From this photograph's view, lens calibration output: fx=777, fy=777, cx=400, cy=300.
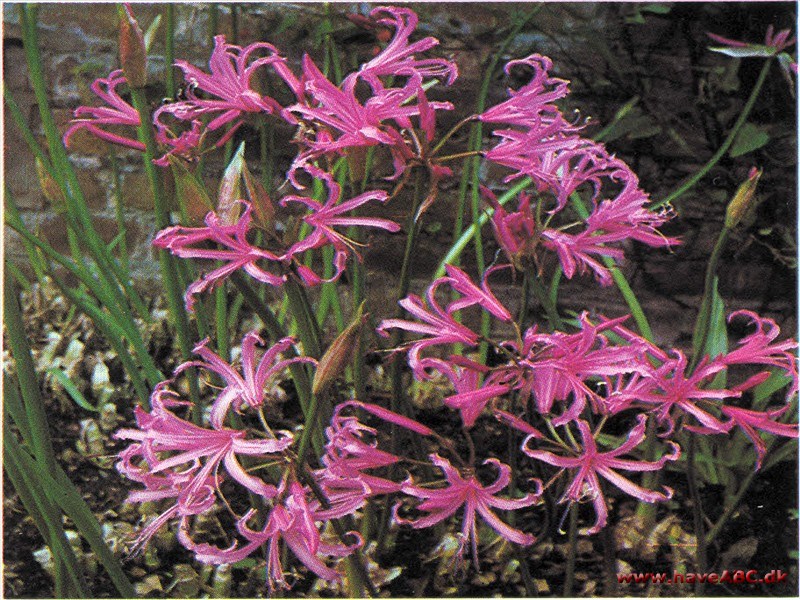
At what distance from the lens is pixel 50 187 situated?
701mm

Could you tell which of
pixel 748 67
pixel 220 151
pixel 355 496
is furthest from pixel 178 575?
pixel 748 67

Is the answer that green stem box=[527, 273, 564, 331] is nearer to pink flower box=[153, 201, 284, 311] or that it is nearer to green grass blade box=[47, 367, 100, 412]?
pink flower box=[153, 201, 284, 311]

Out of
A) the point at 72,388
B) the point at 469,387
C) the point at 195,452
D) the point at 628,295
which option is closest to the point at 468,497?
the point at 469,387

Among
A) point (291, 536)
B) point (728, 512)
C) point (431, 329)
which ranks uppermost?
point (431, 329)

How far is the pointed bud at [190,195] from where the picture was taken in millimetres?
461

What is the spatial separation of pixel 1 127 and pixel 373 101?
0.38 meters

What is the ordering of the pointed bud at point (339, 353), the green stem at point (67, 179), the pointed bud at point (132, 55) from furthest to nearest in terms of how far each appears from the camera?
the green stem at point (67, 179), the pointed bud at point (132, 55), the pointed bud at point (339, 353)

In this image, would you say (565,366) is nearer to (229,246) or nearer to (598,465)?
(598,465)

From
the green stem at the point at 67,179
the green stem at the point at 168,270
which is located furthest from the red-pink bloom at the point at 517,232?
the green stem at the point at 67,179

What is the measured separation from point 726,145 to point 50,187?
624mm

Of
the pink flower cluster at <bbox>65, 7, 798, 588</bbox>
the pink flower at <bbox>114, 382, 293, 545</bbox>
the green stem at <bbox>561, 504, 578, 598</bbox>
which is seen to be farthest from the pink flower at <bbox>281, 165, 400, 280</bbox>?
the green stem at <bbox>561, 504, 578, 598</bbox>

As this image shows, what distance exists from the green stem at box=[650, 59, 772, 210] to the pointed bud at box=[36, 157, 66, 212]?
0.54 metres

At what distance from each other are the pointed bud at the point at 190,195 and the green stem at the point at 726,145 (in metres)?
0.42

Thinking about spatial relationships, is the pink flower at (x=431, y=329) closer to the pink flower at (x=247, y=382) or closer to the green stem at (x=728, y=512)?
the pink flower at (x=247, y=382)
